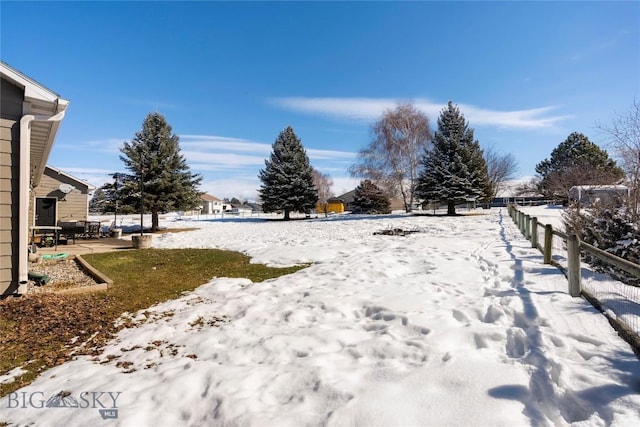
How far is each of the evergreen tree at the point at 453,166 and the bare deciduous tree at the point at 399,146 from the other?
2115mm

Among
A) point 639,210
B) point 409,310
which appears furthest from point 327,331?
point 639,210

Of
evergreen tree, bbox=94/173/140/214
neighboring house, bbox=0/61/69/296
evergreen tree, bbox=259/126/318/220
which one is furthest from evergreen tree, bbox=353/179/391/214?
neighboring house, bbox=0/61/69/296

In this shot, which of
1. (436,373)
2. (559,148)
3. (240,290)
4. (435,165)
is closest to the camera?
(436,373)

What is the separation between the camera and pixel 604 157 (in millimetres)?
38125

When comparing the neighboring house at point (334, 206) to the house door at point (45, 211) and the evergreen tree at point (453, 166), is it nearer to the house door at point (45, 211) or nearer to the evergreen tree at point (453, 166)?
the evergreen tree at point (453, 166)

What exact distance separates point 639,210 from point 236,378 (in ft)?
26.9

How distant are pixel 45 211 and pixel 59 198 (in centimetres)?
102

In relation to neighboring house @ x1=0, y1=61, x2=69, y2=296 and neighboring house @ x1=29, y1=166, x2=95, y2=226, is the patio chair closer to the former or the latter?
neighboring house @ x1=29, y1=166, x2=95, y2=226

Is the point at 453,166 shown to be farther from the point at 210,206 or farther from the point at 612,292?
the point at 210,206

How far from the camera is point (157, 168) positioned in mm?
21281

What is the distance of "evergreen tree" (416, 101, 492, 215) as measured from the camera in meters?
24.2

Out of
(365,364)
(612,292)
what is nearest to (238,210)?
(612,292)

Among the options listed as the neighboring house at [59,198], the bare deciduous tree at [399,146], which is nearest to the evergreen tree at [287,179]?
the bare deciduous tree at [399,146]

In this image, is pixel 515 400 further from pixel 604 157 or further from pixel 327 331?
pixel 604 157
